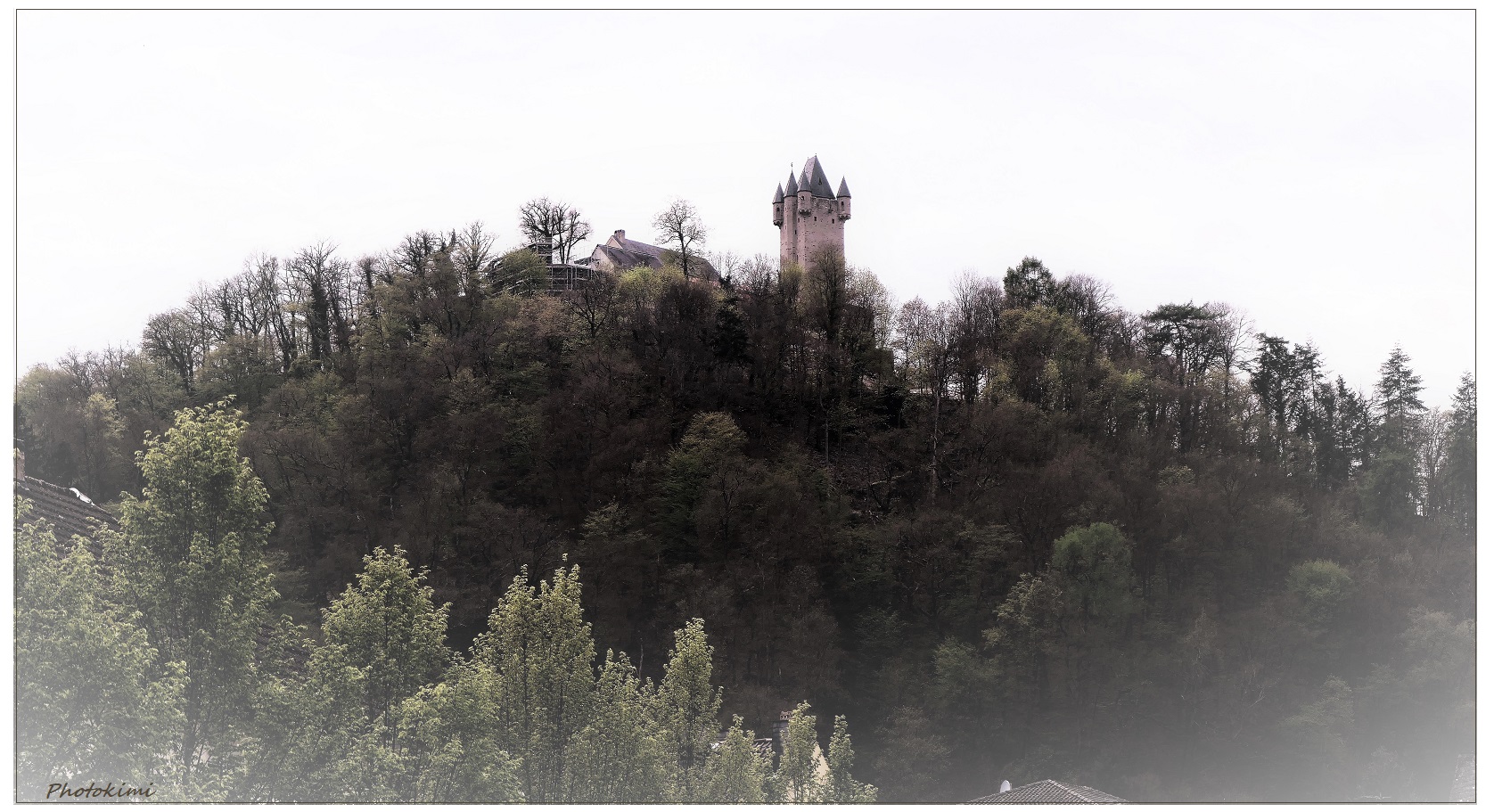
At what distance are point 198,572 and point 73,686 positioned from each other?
6.69 feet

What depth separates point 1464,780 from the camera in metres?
35.4

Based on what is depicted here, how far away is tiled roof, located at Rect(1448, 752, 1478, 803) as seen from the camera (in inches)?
1345

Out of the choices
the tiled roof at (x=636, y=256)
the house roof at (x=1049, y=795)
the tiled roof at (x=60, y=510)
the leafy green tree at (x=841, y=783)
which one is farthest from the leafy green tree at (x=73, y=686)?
the tiled roof at (x=636, y=256)

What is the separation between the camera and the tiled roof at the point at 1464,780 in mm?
34156

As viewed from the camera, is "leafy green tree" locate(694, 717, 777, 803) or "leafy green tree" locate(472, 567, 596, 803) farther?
"leafy green tree" locate(694, 717, 777, 803)

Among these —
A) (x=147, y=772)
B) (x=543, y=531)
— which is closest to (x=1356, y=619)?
(x=543, y=531)

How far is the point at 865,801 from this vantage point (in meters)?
25.4

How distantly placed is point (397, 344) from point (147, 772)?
30821 millimetres

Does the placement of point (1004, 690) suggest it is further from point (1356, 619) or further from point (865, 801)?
point (865, 801)

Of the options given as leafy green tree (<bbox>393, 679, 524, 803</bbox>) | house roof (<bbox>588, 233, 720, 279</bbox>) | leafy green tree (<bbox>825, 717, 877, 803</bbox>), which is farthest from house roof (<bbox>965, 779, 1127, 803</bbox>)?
house roof (<bbox>588, 233, 720, 279</bbox>)

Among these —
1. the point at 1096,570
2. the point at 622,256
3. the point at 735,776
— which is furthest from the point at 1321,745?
the point at 622,256

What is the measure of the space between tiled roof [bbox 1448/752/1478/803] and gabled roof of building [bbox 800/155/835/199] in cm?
3513

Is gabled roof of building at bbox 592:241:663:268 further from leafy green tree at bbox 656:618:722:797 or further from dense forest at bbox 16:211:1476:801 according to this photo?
leafy green tree at bbox 656:618:722:797

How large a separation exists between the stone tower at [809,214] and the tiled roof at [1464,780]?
32745 millimetres
